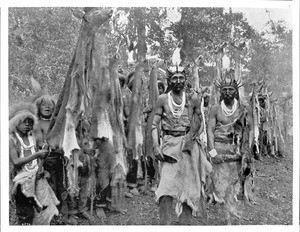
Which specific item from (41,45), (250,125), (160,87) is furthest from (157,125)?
(41,45)

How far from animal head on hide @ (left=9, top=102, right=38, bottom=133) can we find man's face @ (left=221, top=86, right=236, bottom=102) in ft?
8.70

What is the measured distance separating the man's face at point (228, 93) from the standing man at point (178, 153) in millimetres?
441

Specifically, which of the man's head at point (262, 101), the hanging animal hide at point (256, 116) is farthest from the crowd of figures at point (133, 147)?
the man's head at point (262, 101)

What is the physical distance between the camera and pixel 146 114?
717cm

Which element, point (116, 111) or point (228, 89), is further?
point (116, 111)

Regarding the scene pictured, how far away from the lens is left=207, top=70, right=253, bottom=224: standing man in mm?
6789

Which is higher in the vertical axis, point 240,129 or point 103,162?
point 240,129

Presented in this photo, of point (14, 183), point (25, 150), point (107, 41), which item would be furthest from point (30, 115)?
point (107, 41)

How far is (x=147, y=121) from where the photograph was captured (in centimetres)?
713

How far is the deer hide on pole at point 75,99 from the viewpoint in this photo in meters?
6.66

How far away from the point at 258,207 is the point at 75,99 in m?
3.07

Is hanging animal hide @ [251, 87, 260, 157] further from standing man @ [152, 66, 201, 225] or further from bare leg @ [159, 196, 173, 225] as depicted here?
bare leg @ [159, 196, 173, 225]

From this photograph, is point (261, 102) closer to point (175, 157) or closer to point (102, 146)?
point (175, 157)

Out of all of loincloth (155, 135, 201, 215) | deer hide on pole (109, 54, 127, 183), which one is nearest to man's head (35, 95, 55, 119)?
deer hide on pole (109, 54, 127, 183)
